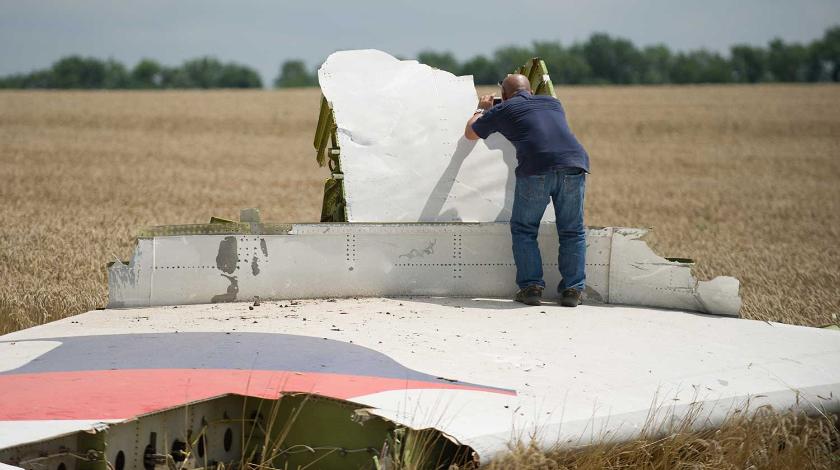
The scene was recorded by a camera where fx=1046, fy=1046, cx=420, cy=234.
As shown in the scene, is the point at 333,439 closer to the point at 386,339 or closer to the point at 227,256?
the point at 386,339

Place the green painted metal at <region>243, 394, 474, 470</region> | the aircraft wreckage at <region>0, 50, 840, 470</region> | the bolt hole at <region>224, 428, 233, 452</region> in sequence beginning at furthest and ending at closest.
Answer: the bolt hole at <region>224, 428, 233, 452</region>
the aircraft wreckage at <region>0, 50, 840, 470</region>
the green painted metal at <region>243, 394, 474, 470</region>

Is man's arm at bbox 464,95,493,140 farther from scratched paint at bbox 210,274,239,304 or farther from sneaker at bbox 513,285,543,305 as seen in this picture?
scratched paint at bbox 210,274,239,304

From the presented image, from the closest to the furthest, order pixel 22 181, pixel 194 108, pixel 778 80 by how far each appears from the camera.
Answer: pixel 22 181 → pixel 194 108 → pixel 778 80

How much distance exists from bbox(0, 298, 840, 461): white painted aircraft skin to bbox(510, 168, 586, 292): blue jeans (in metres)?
0.26

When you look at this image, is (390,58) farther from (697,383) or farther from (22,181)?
(22,181)

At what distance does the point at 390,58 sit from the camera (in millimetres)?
8719

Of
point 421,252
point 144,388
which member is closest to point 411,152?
point 421,252

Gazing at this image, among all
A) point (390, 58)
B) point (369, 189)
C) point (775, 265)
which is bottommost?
point (775, 265)

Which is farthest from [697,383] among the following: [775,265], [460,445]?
[775,265]

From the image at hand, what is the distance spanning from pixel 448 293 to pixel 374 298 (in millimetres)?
597

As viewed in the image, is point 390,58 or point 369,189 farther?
point 390,58

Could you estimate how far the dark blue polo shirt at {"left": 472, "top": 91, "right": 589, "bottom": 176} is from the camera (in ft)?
24.7

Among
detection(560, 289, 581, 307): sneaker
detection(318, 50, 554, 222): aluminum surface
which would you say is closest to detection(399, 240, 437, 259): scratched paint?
detection(318, 50, 554, 222): aluminum surface

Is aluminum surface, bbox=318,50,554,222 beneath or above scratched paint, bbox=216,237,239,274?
above
